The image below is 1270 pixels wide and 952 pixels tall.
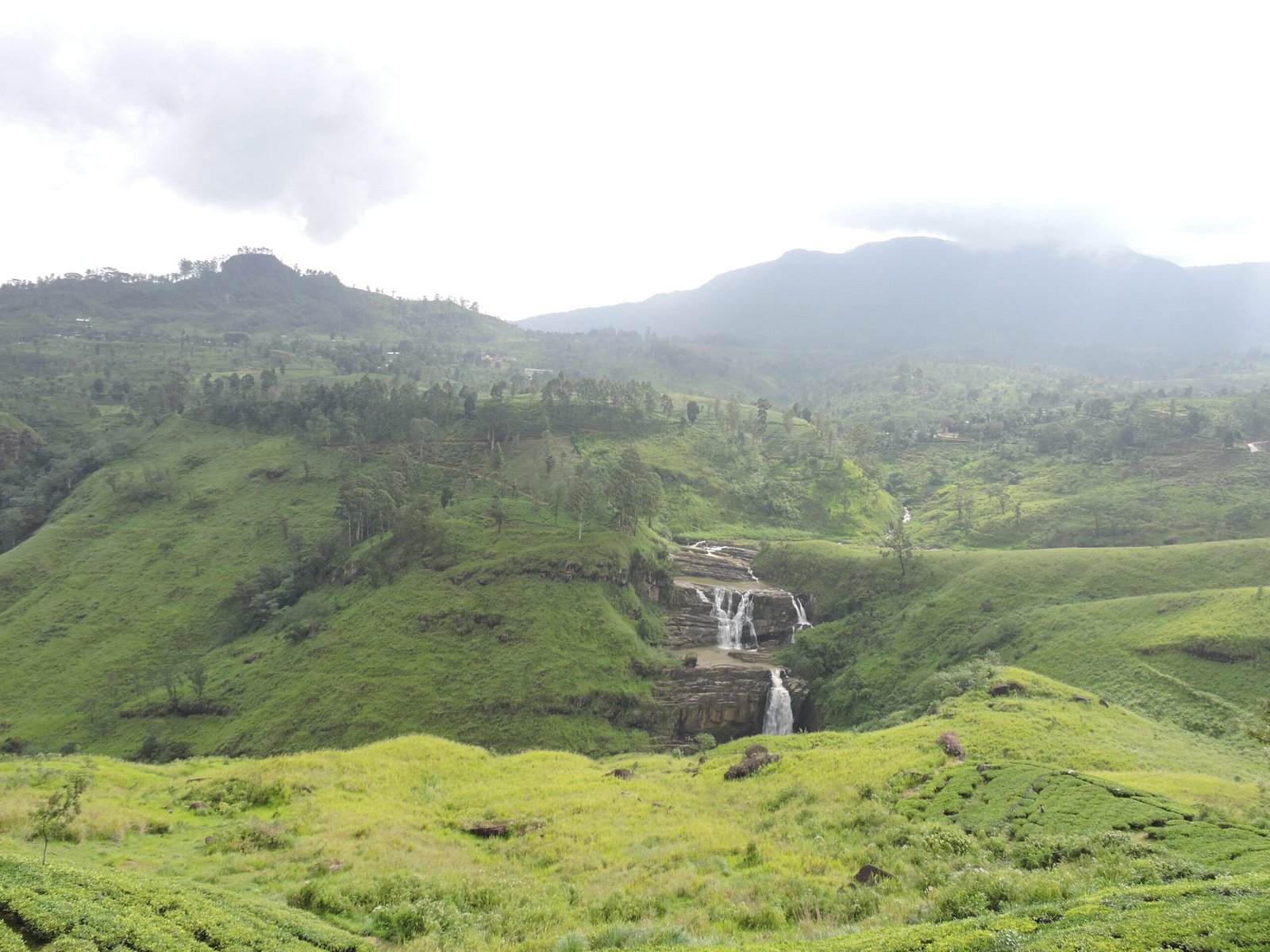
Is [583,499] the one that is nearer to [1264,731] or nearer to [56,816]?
[56,816]

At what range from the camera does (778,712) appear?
213ft

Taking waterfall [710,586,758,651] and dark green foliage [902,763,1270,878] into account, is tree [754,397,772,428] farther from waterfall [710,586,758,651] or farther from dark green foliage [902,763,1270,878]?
dark green foliage [902,763,1270,878]

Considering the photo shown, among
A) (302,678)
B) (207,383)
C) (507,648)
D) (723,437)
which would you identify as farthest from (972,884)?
(207,383)

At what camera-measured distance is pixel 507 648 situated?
6781 centimetres

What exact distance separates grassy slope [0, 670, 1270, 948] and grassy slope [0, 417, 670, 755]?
23.5 meters

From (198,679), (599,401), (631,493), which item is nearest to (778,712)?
(631,493)

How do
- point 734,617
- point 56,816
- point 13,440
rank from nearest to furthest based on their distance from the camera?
point 56,816
point 734,617
point 13,440

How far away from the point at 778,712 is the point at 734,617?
16.5m

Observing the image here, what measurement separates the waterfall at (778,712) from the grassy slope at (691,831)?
2540 centimetres

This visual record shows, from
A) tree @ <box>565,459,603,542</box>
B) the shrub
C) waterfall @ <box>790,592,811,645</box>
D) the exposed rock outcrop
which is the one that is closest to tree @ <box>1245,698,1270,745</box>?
the shrub

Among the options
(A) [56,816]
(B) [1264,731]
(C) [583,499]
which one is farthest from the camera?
(C) [583,499]

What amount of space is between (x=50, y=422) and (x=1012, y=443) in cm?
24436

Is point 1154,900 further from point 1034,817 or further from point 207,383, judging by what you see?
point 207,383

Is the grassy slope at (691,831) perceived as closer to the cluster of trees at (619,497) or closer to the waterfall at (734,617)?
the waterfall at (734,617)
